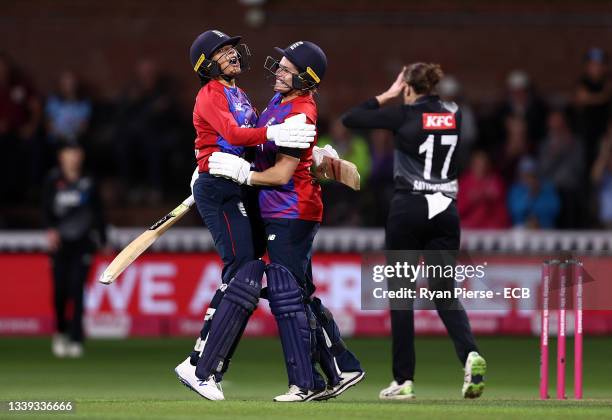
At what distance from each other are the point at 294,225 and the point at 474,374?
1637mm

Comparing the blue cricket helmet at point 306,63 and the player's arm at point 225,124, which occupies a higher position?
the blue cricket helmet at point 306,63

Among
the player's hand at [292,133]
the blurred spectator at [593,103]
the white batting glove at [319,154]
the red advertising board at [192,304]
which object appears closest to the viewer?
the player's hand at [292,133]

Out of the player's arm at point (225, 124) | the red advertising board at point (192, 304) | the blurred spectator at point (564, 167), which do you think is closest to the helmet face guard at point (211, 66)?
the player's arm at point (225, 124)

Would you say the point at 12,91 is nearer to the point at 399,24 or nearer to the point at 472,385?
the point at 399,24

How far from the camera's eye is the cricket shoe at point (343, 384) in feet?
33.3

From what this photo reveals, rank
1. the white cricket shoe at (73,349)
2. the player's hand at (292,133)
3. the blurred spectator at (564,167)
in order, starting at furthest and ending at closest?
the blurred spectator at (564,167)
the white cricket shoe at (73,349)
the player's hand at (292,133)

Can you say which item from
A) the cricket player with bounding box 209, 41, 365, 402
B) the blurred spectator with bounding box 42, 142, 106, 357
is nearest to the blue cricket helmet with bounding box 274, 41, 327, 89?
the cricket player with bounding box 209, 41, 365, 402

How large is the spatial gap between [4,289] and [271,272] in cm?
896

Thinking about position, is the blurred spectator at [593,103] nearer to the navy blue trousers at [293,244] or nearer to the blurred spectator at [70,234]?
the blurred spectator at [70,234]

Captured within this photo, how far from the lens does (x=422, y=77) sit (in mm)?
10750

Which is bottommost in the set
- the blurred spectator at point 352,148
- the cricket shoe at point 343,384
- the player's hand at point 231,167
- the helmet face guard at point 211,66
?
the cricket shoe at point 343,384

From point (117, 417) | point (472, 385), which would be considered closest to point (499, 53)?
point (472, 385)

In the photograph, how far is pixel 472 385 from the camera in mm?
10453

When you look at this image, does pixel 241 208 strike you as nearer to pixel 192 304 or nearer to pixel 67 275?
pixel 67 275
